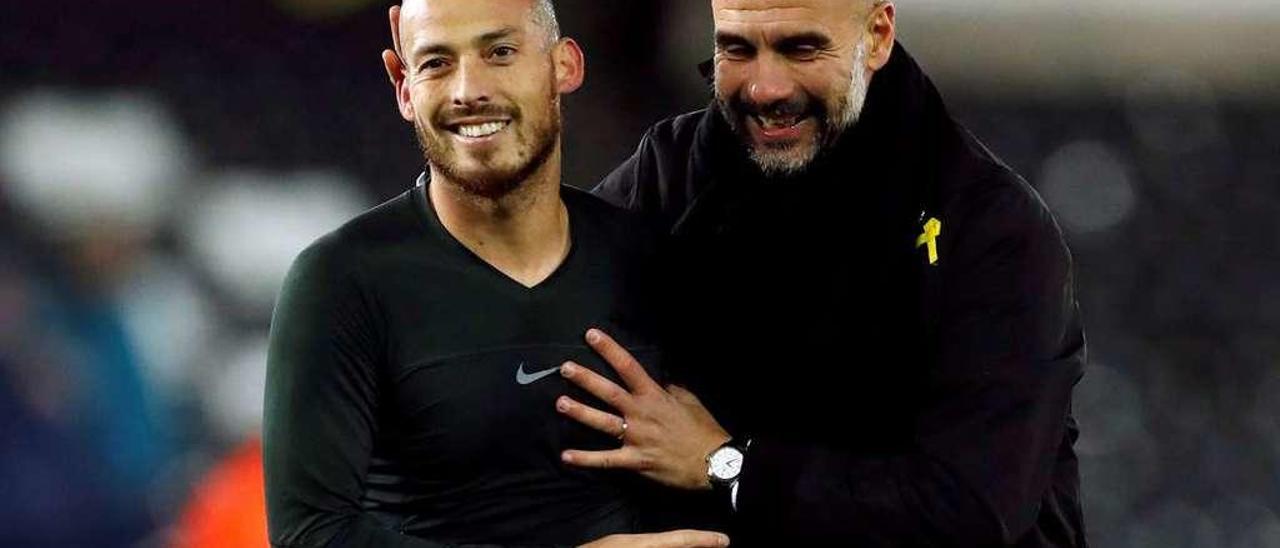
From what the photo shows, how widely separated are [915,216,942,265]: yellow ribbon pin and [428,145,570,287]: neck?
0.43m

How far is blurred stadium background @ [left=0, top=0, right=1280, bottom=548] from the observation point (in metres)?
4.48

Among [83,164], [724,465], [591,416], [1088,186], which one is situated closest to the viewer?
[591,416]

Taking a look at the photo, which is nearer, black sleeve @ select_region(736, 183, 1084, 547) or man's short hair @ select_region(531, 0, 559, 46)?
man's short hair @ select_region(531, 0, 559, 46)

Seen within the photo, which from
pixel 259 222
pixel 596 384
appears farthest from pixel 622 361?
pixel 259 222

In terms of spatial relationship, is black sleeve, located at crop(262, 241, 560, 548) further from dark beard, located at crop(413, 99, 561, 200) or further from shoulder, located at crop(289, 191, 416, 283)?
dark beard, located at crop(413, 99, 561, 200)

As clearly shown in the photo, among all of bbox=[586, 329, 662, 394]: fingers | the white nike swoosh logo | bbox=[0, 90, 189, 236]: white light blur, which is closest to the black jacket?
bbox=[586, 329, 662, 394]: fingers

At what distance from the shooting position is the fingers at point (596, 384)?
196 centimetres

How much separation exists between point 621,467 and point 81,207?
9.73ft

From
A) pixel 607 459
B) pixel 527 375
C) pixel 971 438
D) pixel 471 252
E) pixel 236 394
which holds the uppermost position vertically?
pixel 471 252

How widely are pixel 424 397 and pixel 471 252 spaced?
16 cm

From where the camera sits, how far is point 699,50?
4.55m

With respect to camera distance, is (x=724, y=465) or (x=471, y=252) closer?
(x=471, y=252)

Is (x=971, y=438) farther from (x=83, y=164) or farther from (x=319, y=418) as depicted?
(x=83, y=164)

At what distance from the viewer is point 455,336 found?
195 centimetres
